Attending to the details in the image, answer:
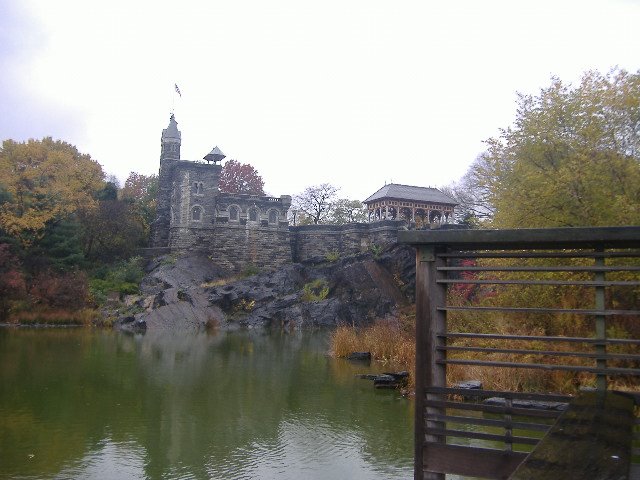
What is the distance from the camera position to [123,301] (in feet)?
93.3

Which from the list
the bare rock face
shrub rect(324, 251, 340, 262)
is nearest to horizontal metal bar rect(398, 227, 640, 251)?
the bare rock face

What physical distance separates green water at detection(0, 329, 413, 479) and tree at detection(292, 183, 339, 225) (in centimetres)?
3122

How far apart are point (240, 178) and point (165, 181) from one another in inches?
619

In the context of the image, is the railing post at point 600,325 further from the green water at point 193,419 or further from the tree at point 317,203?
the tree at point 317,203

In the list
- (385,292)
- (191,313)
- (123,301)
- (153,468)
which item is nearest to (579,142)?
(153,468)

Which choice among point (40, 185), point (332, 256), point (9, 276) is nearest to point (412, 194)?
point (332, 256)

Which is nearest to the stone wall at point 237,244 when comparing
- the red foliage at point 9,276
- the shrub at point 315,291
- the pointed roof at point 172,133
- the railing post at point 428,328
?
the shrub at point 315,291

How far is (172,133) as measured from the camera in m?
36.7

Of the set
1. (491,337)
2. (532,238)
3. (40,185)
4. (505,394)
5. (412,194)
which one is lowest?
(505,394)

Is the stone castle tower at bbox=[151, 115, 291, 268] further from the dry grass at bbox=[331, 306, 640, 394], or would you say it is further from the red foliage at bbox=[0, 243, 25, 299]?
the dry grass at bbox=[331, 306, 640, 394]

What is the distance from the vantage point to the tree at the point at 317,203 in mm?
47188

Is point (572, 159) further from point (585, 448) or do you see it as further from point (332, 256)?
point (332, 256)

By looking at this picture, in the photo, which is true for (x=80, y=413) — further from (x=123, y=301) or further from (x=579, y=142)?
(x=123, y=301)

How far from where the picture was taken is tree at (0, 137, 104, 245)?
91.3 ft
